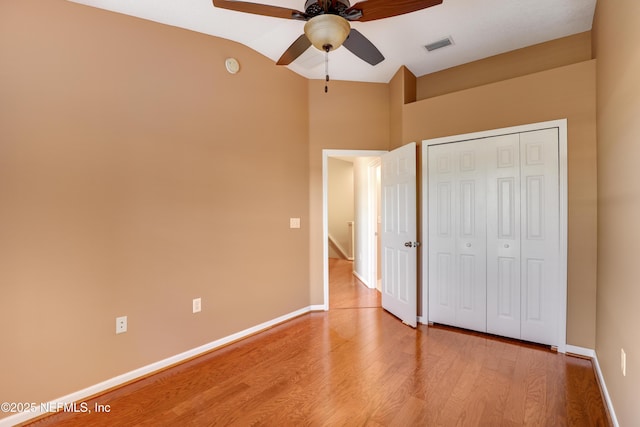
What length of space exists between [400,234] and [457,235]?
1.89 ft

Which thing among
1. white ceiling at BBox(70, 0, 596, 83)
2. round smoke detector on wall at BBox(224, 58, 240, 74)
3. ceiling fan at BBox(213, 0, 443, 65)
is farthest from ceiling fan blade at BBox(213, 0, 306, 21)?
round smoke detector on wall at BBox(224, 58, 240, 74)

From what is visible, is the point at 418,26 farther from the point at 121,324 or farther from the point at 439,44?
the point at 121,324

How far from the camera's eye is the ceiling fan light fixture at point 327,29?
157 cm

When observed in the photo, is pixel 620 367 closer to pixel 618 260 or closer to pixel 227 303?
pixel 618 260

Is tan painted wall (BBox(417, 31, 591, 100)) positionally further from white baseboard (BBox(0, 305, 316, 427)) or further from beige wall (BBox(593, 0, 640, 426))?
white baseboard (BBox(0, 305, 316, 427))

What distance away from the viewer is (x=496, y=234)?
2.74 m

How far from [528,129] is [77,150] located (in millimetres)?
3582

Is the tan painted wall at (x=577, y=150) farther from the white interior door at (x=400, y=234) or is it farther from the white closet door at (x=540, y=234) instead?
the white interior door at (x=400, y=234)

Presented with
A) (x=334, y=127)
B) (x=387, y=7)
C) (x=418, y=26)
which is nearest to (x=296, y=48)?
(x=387, y=7)

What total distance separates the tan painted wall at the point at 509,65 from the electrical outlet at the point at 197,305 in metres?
3.31

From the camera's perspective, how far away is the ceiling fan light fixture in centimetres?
157

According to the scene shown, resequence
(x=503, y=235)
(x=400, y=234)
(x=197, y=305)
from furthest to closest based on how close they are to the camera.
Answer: (x=400, y=234) < (x=503, y=235) < (x=197, y=305)

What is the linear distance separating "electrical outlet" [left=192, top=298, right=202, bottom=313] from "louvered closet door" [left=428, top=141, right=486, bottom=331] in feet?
7.67

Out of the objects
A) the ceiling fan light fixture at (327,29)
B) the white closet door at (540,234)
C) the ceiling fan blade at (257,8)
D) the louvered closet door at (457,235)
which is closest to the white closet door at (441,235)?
the louvered closet door at (457,235)
